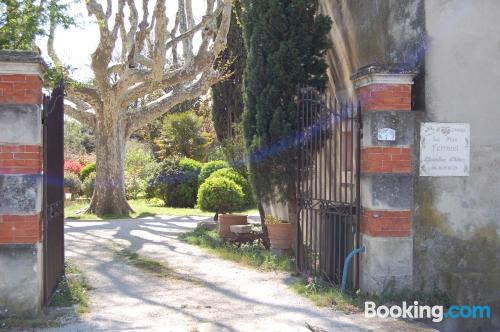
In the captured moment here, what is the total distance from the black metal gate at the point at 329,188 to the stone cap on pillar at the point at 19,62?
358 cm

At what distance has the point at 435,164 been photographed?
20.7ft

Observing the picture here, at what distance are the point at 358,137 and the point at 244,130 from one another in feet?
9.73

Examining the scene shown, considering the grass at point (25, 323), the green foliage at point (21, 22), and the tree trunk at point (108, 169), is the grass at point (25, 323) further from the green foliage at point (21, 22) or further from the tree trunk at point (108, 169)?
the tree trunk at point (108, 169)

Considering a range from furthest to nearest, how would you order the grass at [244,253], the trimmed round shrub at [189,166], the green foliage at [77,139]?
the green foliage at [77,139] → the trimmed round shrub at [189,166] → the grass at [244,253]

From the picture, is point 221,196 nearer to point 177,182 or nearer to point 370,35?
point 370,35

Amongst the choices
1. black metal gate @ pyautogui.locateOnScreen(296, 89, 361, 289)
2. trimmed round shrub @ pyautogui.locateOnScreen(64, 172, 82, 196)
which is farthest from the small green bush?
black metal gate @ pyautogui.locateOnScreen(296, 89, 361, 289)

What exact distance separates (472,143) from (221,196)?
765 centimetres

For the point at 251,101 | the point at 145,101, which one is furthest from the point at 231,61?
the point at 145,101

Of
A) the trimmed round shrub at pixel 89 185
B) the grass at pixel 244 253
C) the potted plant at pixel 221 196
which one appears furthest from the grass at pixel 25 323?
the trimmed round shrub at pixel 89 185

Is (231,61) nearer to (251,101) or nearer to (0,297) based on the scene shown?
(251,101)

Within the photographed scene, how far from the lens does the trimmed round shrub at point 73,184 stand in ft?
74.9

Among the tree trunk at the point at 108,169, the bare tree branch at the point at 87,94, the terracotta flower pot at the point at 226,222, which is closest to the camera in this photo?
the terracotta flower pot at the point at 226,222

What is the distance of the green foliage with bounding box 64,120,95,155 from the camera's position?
3502 centimetres

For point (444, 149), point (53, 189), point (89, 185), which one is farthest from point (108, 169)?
point (444, 149)
